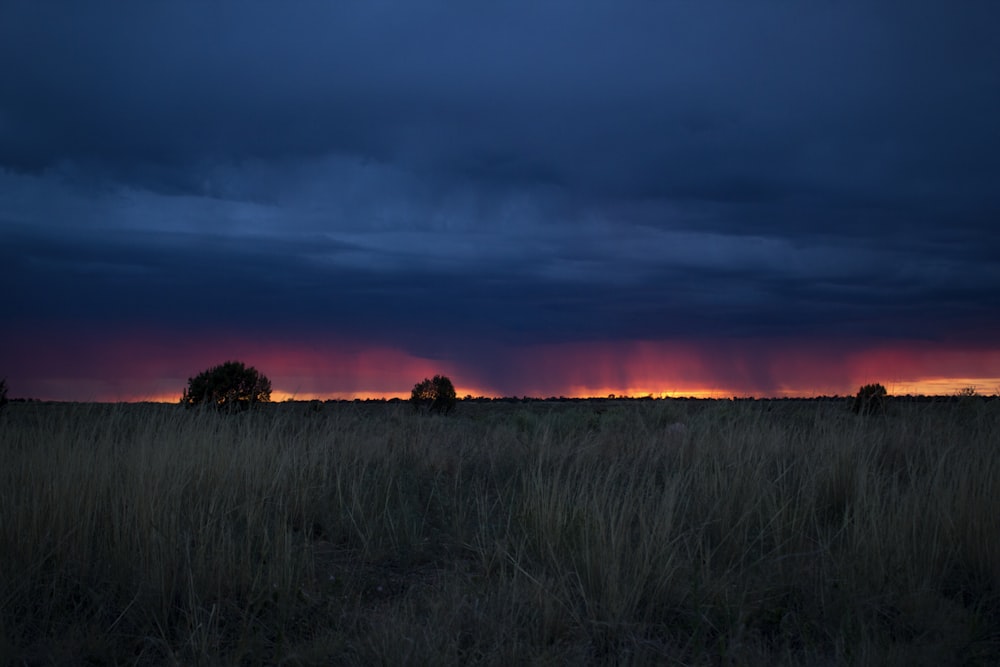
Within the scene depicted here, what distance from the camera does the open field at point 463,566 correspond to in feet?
15.3

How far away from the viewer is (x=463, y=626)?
4820 millimetres

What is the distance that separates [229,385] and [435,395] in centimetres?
1228

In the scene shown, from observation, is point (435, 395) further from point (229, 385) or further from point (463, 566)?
point (463, 566)

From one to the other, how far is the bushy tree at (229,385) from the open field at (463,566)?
31.1ft

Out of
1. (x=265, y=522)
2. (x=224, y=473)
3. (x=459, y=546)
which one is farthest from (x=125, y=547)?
(x=459, y=546)

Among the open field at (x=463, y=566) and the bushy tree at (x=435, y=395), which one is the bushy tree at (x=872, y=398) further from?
the bushy tree at (x=435, y=395)

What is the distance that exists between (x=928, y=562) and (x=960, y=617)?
81 centimetres

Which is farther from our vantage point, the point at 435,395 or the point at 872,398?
the point at 435,395

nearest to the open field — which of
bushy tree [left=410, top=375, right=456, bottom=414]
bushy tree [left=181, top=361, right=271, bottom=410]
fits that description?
bushy tree [left=181, top=361, right=271, bottom=410]

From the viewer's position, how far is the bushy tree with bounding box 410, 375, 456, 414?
97.5ft

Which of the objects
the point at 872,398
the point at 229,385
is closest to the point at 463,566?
the point at 229,385

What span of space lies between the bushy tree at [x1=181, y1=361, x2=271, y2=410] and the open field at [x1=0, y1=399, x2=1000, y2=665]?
9.48 metres

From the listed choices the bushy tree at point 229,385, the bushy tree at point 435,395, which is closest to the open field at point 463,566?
the bushy tree at point 229,385

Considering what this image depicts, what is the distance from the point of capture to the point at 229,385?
60.7ft
